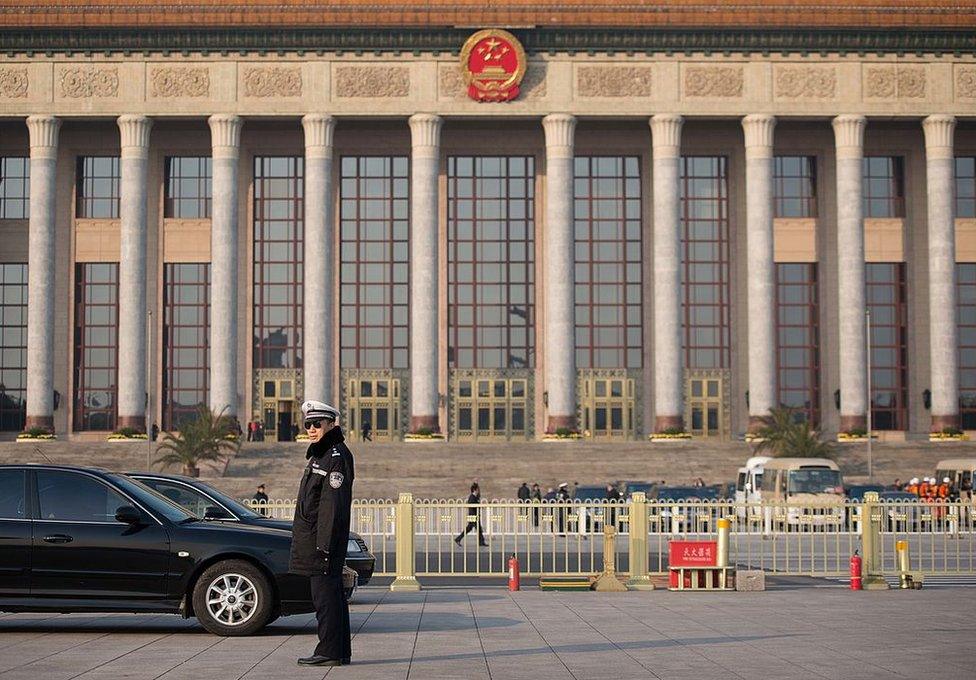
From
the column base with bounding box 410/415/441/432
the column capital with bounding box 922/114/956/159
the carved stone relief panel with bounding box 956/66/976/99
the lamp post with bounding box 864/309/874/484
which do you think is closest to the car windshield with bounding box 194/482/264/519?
the lamp post with bounding box 864/309/874/484

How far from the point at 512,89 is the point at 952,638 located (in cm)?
4755

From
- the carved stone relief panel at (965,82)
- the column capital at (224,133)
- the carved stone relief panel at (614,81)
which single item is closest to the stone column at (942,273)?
the carved stone relief panel at (965,82)

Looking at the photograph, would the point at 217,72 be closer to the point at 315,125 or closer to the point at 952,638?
the point at 315,125

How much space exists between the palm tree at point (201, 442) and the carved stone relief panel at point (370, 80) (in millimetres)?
14249

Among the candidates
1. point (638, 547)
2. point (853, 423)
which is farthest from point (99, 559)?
point (853, 423)

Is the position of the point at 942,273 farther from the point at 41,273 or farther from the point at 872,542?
the point at 872,542

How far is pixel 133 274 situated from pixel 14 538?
153ft

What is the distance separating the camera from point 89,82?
62250mm

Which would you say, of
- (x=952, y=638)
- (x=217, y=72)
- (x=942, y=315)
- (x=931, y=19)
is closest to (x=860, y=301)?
(x=942, y=315)

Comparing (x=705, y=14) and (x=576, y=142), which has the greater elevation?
(x=705, y=14)

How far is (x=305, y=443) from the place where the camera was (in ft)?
197

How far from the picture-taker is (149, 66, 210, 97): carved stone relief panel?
2441 inches

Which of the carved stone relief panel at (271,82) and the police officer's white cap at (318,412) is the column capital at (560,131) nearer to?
the carved stone relief panel at (271,82)

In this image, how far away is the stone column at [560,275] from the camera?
201 feet
